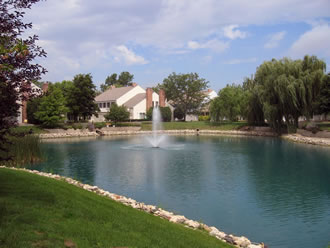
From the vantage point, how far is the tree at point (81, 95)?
5188 centimetres

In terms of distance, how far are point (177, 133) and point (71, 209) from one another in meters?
45.4

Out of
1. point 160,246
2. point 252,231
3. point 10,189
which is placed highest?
point 10,189

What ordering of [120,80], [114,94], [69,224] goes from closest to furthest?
[69,224]
[114,94]
[120,80]

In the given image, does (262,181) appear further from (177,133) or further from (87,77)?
(87,77)

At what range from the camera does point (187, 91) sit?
232ft

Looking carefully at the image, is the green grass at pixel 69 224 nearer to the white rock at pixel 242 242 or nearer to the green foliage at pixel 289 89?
the white rock at pixel 242 242

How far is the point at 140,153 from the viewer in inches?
1062

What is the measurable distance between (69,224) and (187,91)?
215 ft

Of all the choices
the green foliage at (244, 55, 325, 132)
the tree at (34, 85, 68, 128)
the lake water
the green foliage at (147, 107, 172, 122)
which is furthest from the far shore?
the green foliage at (147, 107, 172, 122)

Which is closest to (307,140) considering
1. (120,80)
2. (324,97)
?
(324,97)

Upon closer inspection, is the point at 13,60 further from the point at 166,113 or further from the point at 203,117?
the point at 203,117

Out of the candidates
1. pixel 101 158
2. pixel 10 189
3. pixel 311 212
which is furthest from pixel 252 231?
pixel 101 158

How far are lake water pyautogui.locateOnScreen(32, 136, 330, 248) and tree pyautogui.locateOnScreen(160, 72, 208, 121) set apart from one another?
144 ft

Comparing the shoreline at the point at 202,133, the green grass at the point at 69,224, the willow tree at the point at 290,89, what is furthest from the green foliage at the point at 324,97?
the green grass at the point at 69,224
